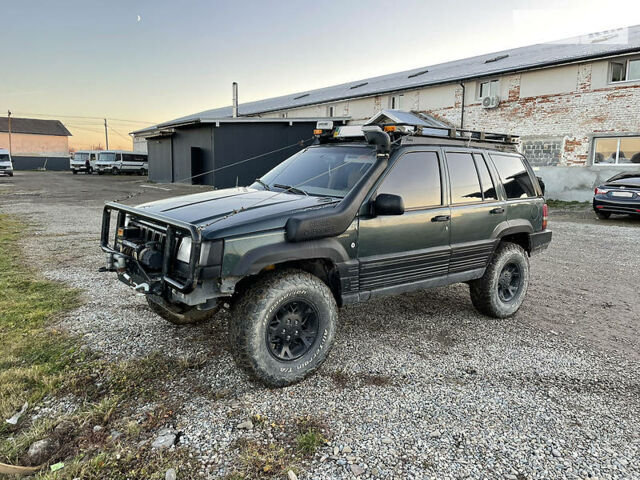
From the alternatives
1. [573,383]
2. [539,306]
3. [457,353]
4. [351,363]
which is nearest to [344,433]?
[351,363]

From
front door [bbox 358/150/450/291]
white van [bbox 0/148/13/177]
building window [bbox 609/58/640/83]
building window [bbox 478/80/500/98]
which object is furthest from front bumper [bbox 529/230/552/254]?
white van [bbox 0/148/13/177]

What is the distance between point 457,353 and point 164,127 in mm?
24705

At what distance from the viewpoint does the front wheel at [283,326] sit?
3182 mm

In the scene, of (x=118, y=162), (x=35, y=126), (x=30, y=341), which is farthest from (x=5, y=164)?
(x=35, y=126)

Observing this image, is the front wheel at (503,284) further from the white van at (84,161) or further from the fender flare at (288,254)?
the white van at (84,161)

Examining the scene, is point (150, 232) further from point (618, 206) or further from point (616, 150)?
point (616, 150)

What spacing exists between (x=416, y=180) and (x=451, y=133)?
31.0 inches

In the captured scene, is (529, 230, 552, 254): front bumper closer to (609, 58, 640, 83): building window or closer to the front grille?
the front grille

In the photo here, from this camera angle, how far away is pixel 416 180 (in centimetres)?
416

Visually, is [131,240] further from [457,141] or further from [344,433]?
[457,141]

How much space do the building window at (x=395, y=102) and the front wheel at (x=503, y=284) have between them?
905 inches

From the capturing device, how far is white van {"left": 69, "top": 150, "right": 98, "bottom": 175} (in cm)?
4175

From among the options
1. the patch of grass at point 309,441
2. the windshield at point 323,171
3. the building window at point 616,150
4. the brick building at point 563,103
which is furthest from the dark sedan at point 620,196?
the patch of grass at point 309,441

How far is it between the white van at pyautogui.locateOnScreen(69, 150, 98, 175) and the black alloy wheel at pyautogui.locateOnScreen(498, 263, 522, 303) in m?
43.7
